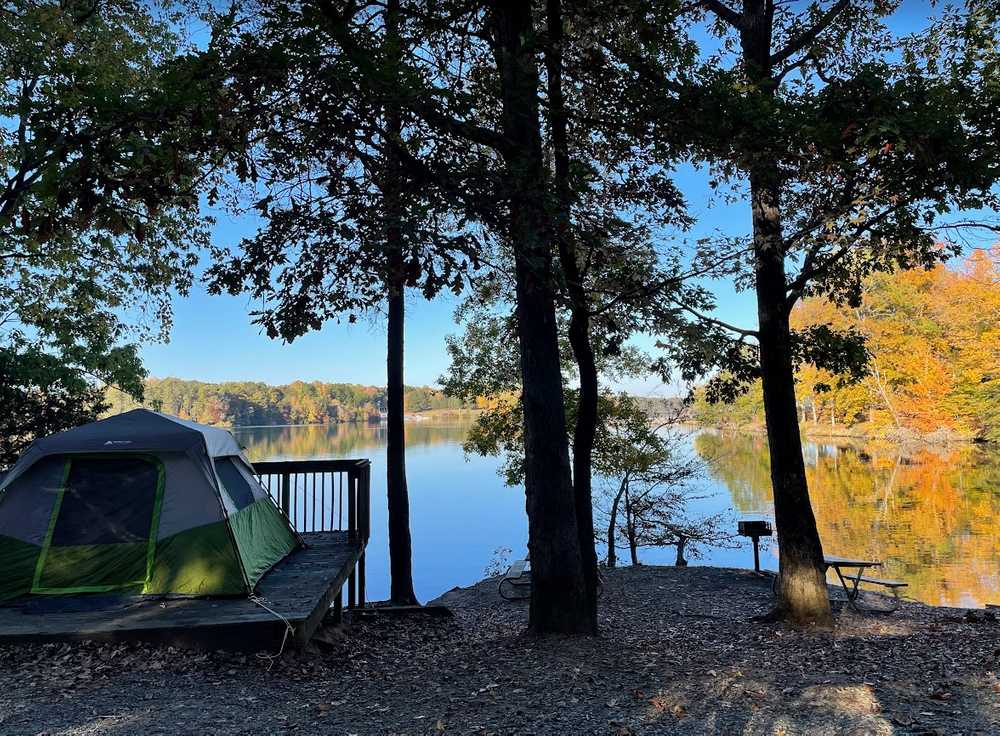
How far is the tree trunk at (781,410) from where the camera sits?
23.3 feet

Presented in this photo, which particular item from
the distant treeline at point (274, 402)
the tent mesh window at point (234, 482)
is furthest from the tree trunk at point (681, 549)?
the distant treeline at point (274, 402)

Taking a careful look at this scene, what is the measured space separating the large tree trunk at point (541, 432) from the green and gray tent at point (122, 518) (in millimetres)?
2644

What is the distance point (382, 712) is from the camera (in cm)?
392

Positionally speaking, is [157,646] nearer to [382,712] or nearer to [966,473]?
[382,712]

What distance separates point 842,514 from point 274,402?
34759 millimetres

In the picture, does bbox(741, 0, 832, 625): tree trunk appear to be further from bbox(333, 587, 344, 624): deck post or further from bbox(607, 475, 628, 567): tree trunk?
bbox(607, 475, 628, 567): tree trunk

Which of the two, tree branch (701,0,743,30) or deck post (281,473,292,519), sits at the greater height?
tree branch (701,0,743,30)

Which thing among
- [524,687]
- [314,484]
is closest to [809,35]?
[524,687]

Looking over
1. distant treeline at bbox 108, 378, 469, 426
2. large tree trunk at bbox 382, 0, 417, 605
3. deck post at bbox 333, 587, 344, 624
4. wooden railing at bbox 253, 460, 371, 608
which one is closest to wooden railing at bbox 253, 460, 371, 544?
wooden railing at bbox 253, 460, 371, 608

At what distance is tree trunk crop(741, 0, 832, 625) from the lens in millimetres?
7100

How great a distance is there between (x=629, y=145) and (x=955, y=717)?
583 centimetres

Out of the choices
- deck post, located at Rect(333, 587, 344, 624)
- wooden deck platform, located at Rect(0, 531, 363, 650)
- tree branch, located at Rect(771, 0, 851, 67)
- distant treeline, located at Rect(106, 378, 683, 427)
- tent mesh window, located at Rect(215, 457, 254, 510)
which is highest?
tree branch, located at Rect(771, 0, 851, 67)

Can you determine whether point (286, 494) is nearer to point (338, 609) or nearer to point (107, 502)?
point (338, 609)

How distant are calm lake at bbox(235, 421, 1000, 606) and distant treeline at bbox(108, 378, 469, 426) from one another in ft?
20.5
